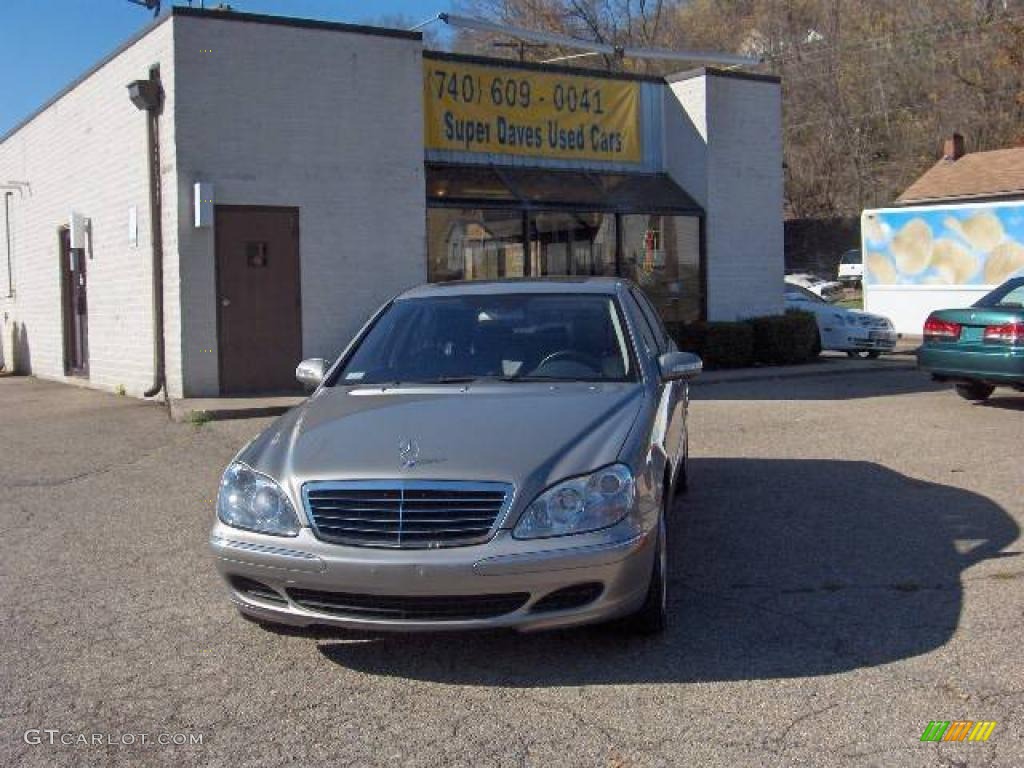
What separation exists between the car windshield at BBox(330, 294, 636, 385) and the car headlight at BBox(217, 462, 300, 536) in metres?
1.23

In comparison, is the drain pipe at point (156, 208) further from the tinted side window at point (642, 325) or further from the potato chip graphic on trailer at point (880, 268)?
the potato chip graphic on trailer at point (880, 268)

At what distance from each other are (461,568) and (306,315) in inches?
414

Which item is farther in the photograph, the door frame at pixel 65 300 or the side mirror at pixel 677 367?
the door frame at pixel 65 300

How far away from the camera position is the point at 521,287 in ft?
21.3

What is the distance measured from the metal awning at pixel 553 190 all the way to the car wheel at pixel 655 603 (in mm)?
11131

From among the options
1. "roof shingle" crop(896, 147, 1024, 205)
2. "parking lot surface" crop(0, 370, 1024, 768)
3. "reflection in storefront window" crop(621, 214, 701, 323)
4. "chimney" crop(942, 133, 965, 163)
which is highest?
"chimney" crop(942, 133, 965, 163)

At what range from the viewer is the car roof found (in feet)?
21.1

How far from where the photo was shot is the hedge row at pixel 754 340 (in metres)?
17.2

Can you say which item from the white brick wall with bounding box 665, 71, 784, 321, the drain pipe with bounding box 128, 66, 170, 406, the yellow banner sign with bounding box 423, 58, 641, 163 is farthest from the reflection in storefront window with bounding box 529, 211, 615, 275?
the drain pipe with bounding box 128, 66, 170, 406

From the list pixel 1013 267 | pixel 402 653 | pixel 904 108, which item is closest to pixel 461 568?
pixel 402 653

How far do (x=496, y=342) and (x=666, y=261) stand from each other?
40.4 ft

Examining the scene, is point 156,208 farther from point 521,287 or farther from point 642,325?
point 642,325

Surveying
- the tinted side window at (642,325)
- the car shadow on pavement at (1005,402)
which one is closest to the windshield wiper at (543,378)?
the tinted side window at (642,325)

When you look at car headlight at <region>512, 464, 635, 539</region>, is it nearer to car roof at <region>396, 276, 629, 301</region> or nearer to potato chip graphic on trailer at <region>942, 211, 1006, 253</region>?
car roof at <region>396, 276, 629, 301</region>
